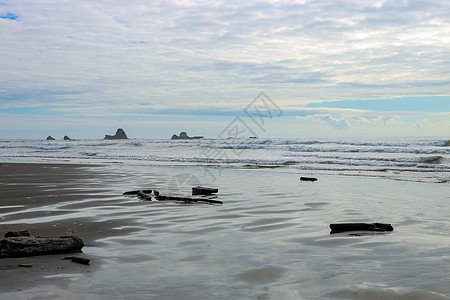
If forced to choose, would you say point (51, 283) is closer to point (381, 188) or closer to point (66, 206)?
point (66, 206)

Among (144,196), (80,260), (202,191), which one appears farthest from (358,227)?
(144,196)

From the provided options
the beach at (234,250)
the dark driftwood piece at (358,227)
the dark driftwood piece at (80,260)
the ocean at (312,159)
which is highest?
the ocean at (312,159)

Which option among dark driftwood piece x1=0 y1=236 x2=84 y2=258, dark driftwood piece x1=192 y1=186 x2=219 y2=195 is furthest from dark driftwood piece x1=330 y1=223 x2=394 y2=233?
dark driftwood piece x1=192 y1=186 x2=219 y2=195

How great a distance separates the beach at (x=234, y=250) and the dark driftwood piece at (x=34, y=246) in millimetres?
117

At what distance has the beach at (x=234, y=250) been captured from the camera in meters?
3.45

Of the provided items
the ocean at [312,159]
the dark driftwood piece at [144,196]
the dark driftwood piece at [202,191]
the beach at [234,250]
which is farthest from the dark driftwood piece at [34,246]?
the ocean at [312,159]

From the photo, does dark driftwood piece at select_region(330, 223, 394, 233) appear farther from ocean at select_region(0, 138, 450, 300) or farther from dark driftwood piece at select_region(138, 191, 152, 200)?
dark driftwood piece at select_region(138, 191, 152, 200)

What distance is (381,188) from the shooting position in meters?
11.9

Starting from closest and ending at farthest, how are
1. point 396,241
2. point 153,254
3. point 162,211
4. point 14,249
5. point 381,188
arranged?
1. point 14,249
2. point 153,254
3. point 396,241
4. point 162,211
5. point 381,188

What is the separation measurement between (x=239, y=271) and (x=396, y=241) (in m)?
2.54

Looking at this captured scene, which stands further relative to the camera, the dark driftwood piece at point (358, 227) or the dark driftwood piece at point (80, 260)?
the dark driftwood piece at point (358, 227)

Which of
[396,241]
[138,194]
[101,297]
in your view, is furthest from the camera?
[138,194]

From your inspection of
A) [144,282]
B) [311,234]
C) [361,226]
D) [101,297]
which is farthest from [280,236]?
[101,297]

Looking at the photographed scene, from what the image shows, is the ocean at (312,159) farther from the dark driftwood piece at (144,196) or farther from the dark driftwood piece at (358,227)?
the dark driftwood piece at (358,227)
